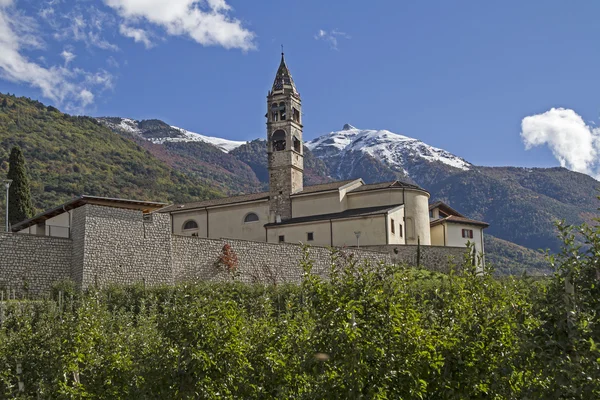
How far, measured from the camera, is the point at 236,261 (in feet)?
124

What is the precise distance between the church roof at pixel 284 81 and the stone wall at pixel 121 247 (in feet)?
76.8

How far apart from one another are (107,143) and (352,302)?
100 m

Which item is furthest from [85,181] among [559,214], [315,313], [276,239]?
[559,214]

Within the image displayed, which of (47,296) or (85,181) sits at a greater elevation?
(85,181)

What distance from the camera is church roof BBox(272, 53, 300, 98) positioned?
56.3m

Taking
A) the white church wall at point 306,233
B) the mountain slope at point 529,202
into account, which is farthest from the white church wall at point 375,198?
the mountain slope at point 529,202

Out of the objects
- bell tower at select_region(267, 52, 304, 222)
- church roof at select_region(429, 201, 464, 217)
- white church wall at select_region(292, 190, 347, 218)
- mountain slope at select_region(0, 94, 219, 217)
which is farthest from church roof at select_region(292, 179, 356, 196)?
mountain slope at select_region(0, 94, 219, 217)

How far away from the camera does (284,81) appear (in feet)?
186

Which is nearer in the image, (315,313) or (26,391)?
(315,313)

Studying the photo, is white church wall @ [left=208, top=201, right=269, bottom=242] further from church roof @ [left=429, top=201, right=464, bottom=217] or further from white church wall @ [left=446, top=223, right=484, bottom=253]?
white church wall @ [left=446, top=223, right=484, bottom=253]

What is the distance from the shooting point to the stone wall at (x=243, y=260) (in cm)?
3600

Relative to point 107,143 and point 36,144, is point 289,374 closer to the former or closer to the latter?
point 36,144

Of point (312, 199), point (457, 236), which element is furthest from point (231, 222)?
point (457, 236)

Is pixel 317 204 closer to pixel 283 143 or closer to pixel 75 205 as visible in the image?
pixel 283 143
